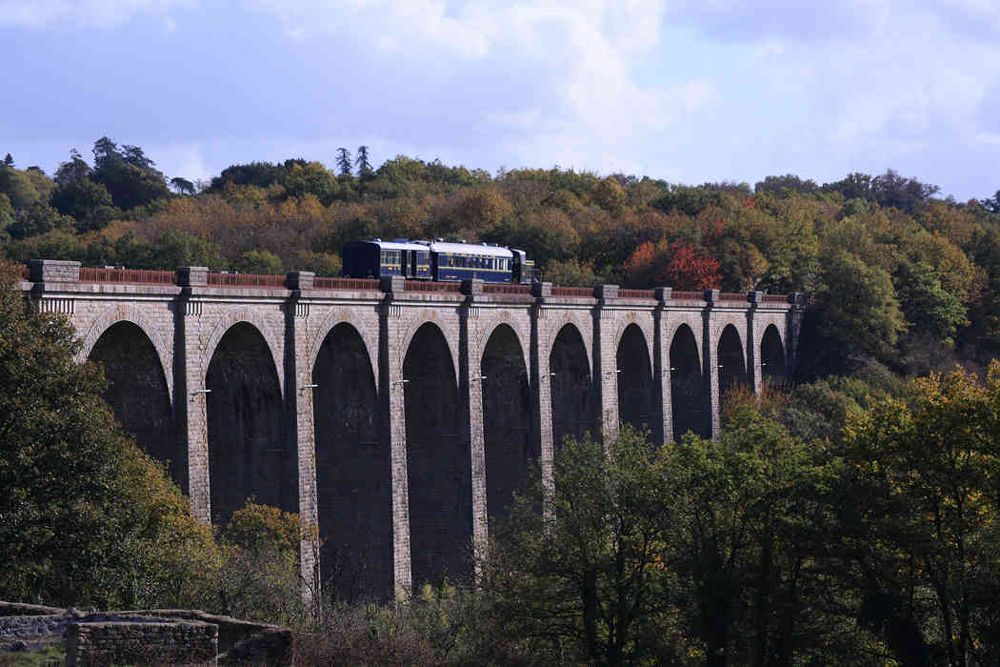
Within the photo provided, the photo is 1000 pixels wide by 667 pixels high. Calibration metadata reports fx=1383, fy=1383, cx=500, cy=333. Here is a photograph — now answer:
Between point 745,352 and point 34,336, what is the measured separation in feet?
169

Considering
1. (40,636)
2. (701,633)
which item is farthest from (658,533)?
(40,636)

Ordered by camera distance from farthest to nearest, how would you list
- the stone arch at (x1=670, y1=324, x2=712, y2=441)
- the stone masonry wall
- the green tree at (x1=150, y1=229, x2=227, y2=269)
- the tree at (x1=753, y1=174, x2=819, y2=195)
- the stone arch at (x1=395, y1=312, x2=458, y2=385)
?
the tree at (x1=753, y1=174, x2=819, y2=195)
the green tree at (x1=150, y1=229, x2=227, y2=269)
the stone arch at (x1=670, y1=324, x2=712, y2=441)
the stone arch at (x1=395, y1=312, x2=458, y2=385)
the stone masonry wall


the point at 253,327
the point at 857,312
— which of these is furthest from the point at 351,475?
the point at 857,312

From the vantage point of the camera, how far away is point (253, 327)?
35938 millimetres

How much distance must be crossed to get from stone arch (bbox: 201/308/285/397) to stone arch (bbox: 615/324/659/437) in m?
26.6

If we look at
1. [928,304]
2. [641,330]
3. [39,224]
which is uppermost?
[39,224]

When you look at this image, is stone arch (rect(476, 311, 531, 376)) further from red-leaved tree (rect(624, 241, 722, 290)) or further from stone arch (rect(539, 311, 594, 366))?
red-leaved tree (rect(624, 241, 722, 290))

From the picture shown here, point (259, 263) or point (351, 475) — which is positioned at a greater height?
point (259, 263)

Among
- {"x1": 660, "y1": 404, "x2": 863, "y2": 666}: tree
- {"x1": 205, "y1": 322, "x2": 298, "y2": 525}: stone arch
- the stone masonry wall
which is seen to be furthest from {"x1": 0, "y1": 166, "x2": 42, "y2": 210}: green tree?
the stone masonry wall

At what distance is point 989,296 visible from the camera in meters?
84.3

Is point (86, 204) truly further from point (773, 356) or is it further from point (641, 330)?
point (641, 330)

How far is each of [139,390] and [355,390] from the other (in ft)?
32.5

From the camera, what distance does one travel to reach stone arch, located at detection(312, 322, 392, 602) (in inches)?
1624

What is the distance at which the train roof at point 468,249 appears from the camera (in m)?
53.8
